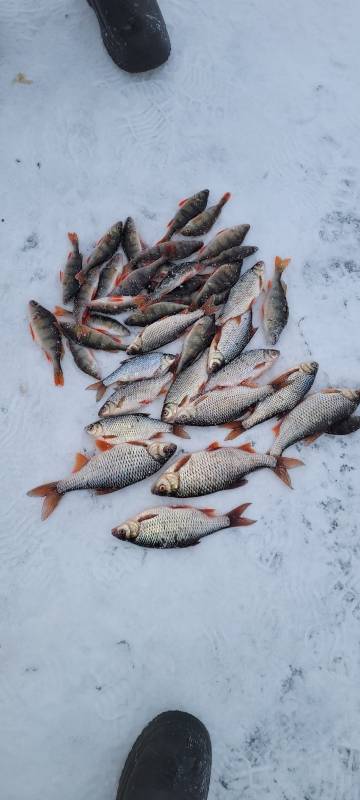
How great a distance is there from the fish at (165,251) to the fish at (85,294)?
0.21 m

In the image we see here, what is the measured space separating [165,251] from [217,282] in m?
0.37

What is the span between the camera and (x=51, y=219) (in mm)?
3617

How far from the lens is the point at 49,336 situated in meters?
3.24

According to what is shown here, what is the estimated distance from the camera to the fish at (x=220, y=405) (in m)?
3.10

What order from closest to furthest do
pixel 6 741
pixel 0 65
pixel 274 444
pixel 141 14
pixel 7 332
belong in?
pixel 6 741 < pixel 274 444 < pixel 7 332 < pixel 141 14 < pixel 0 65

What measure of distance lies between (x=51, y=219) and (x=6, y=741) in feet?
9.75

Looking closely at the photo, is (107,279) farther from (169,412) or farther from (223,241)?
(169,412)

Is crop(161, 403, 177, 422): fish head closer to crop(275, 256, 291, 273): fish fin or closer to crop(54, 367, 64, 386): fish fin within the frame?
crop(54, 367, 64, 386): fish fin

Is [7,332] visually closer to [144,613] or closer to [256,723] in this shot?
[144,613]

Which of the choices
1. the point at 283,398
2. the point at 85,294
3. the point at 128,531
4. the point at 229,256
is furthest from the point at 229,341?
the point at 128,531

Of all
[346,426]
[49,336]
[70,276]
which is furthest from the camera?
[70,276]

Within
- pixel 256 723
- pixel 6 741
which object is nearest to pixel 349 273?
pixel 256 723

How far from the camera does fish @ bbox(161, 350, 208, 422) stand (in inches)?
122

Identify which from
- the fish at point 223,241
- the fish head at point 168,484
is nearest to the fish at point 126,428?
the fish head at point 168,484
